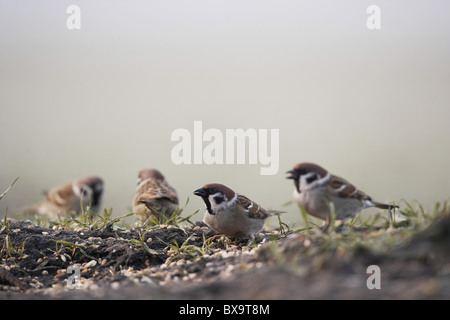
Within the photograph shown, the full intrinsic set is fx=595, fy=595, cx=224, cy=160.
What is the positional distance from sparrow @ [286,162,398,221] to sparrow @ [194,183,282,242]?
0.55 m

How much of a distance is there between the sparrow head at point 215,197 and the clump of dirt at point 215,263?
35 centimetres

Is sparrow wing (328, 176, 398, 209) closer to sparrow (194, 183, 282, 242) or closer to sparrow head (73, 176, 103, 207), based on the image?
sparrow (194, 183, 282, 242)

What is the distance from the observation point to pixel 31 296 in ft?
14.5

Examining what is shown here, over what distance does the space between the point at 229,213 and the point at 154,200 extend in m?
1.94

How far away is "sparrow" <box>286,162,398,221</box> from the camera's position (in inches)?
210

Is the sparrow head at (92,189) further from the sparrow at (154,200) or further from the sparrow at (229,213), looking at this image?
the sparrow at (229,213)

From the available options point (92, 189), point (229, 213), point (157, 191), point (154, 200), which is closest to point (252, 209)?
point (229, 213)

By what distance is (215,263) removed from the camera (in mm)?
4746

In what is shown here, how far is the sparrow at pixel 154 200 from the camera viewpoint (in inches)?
292

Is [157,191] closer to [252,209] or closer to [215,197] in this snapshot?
[215,197]

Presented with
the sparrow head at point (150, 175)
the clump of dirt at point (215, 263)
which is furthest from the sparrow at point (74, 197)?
the clump of dirt at point (215, 263)

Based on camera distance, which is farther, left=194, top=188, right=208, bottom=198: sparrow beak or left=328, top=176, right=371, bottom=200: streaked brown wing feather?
left=194, top=188, right=208, bottom=198: sparrow beak

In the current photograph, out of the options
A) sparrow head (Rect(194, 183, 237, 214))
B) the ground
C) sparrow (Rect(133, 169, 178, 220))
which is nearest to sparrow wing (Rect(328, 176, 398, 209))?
the ground
